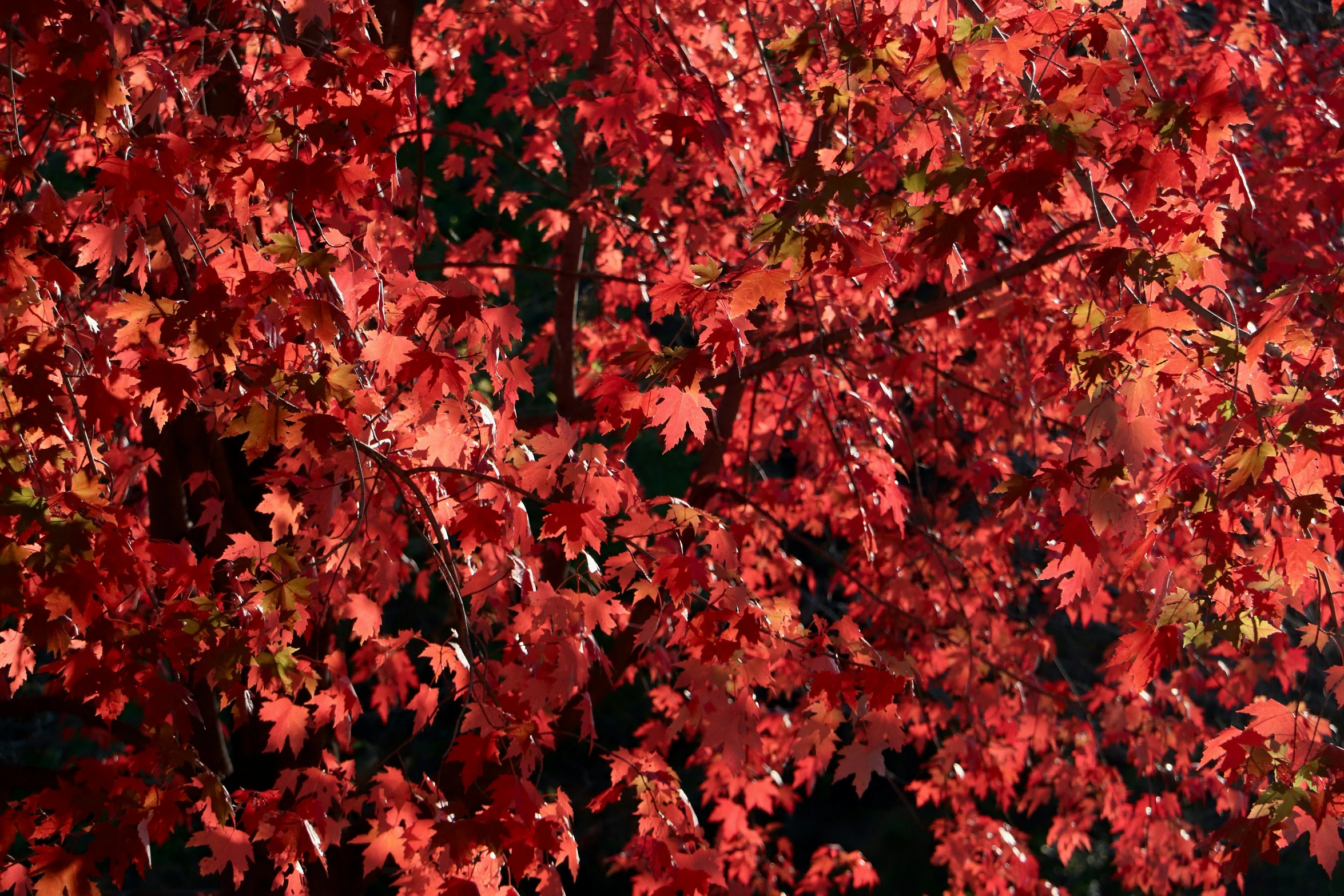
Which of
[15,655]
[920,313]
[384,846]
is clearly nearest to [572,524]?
[384,846]

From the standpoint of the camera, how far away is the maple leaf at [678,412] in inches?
104

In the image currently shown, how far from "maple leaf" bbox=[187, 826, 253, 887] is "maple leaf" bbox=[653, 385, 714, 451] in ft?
5.45

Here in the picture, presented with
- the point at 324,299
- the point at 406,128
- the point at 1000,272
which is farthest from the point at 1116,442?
the point at 406,128

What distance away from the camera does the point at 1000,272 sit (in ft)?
15.1

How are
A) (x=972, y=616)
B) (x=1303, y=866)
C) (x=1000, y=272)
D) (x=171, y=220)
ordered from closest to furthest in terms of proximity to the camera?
1. (x=171, y=220)
2. (x=1000, y=272)
3. (x=972, y=616)
4. (x=1303, y=866)

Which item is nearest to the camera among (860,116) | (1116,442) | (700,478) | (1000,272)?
(1116,442)

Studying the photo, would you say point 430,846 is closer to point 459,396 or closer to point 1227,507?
point 459,396

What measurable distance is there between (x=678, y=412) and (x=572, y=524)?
1.35 ft

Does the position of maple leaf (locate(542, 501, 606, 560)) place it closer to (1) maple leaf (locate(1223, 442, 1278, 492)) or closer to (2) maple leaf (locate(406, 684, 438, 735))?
(2) maple leaf (locate(406, 684, 438, 735))

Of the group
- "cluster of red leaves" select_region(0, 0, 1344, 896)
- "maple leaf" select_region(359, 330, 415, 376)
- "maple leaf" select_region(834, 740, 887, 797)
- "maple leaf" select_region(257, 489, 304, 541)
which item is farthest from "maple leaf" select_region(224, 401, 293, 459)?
"maple leaf" select_region(834, 740, 887, 797)

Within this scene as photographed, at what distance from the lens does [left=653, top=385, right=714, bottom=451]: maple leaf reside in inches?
104

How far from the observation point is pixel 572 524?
2830 mm

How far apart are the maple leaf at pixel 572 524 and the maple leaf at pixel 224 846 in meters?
1.25

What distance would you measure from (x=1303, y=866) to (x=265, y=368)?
1115 cm
